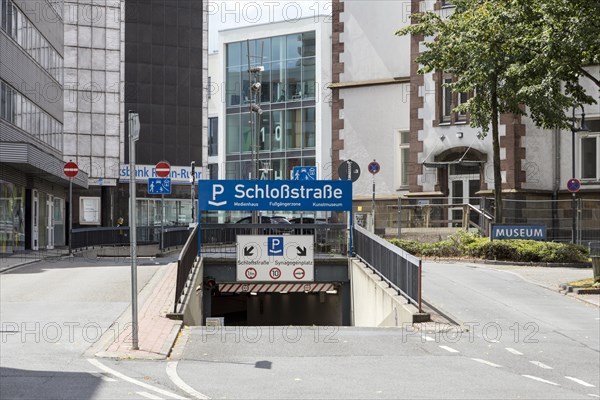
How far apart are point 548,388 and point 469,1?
2419cm

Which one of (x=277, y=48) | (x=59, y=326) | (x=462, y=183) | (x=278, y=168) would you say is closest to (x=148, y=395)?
(x=59, y=326)

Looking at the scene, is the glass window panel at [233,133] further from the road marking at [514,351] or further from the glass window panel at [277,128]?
the road marking at [514,351]

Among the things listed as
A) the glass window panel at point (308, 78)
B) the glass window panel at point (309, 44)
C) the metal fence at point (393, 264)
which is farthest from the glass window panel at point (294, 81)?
the metal fence at point (393, 264)

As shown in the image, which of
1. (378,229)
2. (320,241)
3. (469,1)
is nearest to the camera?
(320,241)

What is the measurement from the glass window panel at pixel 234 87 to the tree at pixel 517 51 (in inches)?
1760

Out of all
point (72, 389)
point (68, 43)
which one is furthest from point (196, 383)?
point (68, 43)

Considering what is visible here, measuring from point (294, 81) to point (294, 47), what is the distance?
9.06 feet

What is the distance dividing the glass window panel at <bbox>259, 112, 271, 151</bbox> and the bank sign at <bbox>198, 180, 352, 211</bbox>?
5240cm

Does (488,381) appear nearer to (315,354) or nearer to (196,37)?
(315,354)

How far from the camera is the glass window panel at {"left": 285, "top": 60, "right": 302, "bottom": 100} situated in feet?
260

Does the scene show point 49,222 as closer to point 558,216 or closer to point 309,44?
point 558,216

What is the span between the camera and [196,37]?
85.4 meters

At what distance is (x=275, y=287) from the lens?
26609mm

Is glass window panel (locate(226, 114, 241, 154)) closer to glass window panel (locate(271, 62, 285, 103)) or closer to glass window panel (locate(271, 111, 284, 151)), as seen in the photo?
glass window panel (locate(271, 111, 284, 151))
